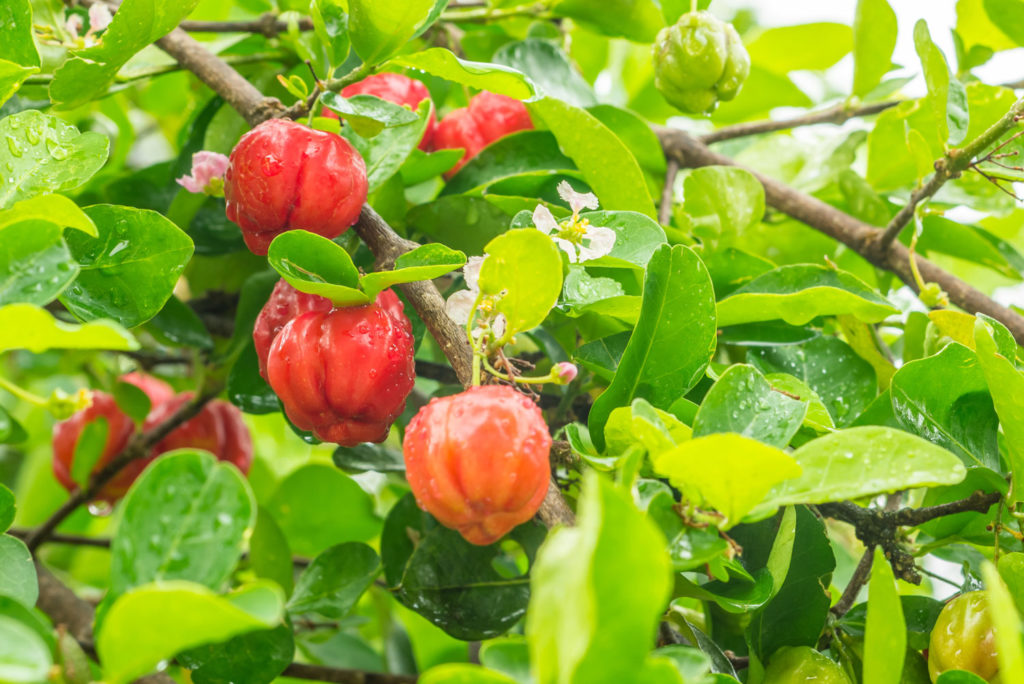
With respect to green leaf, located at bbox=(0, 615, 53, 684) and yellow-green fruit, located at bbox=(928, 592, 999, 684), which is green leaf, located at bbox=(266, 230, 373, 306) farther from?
yellow-green fruit, located at bbox=(928, 592, 999, 684)

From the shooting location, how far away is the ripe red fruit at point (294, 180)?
27.2 inches

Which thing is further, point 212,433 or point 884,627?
point 212,433

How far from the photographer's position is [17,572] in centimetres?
57

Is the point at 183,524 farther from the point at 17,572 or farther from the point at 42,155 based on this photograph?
the point at 42,155

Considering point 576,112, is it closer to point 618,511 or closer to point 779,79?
point 618,511

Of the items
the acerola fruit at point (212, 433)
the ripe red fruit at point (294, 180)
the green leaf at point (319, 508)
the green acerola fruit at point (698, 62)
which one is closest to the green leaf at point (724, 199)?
the green acerola fruit at point (698, 62)

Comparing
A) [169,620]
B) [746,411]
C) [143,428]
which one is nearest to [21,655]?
[169,620]

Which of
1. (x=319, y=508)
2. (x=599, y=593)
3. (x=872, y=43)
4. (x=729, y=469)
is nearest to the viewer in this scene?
(x=599, y=593)

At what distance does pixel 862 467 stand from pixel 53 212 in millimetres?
513

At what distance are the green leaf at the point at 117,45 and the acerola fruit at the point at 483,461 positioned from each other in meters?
0.38

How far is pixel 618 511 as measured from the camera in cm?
37

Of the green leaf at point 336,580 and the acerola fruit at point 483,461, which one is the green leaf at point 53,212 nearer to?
the acerola fruit at point 483,461

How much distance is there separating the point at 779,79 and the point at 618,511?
1145 mm

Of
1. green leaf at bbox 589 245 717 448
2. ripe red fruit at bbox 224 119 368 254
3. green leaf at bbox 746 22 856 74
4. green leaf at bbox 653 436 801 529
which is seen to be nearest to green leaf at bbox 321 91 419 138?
ripe red fruit at bbox 224 119 368 254
